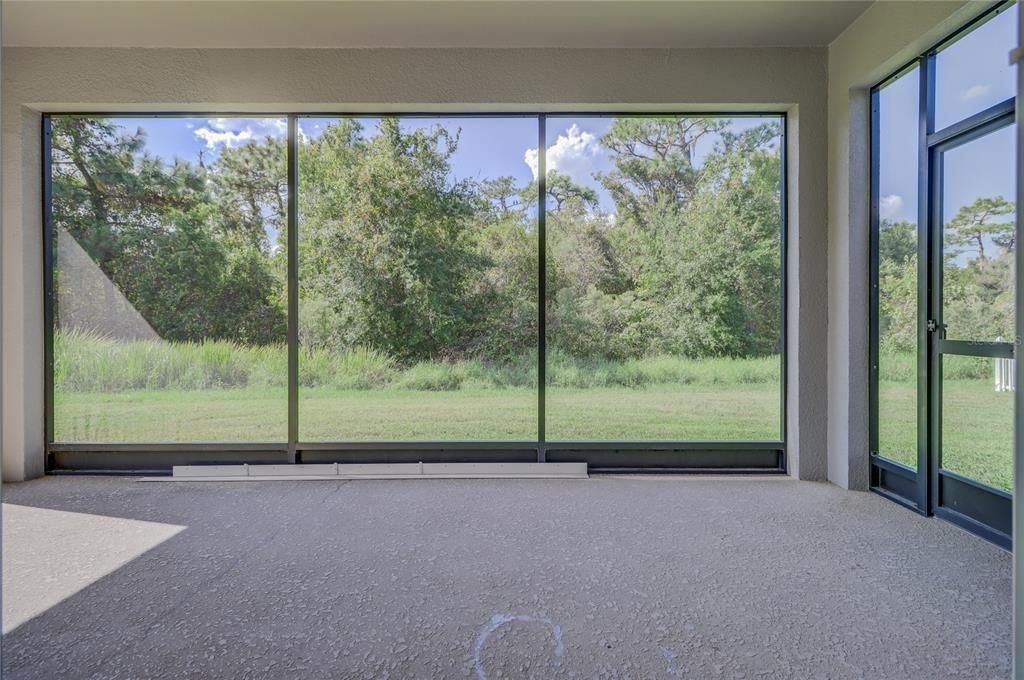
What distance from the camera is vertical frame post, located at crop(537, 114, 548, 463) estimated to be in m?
3.93

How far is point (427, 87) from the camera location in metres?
3.75

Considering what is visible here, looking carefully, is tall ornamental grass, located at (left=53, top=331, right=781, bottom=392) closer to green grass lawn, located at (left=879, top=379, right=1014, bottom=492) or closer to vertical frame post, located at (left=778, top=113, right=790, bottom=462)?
vertical frame post, located at (left=778, top=113, right=790, bottom=462)

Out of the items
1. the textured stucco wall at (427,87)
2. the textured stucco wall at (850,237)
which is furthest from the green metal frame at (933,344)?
the textured stucco wall at (427,87)

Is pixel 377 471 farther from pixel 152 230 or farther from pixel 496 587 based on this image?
pixel 152 230

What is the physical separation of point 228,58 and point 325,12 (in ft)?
2.87

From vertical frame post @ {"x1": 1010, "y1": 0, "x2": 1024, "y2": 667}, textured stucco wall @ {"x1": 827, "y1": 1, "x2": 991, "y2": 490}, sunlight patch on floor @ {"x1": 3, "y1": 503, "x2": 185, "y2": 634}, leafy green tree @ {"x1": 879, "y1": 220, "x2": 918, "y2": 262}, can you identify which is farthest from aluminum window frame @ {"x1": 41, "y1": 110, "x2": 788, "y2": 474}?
vertical frame post @ {"x1": 1010, "y1": 0, "x2": 1024, "y2": 667}

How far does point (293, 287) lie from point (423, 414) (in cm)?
125

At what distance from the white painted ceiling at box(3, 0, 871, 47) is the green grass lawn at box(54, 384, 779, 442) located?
227cm

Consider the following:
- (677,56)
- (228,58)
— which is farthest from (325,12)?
(677,56)

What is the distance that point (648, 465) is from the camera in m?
3.99

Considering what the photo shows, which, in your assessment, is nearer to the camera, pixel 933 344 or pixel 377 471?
pixel 933 344

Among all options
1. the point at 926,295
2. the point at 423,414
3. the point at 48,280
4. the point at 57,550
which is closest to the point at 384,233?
the point at 423,414

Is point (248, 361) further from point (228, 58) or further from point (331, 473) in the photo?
point (228, 58)

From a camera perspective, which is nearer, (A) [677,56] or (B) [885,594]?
(B) [885,594]
